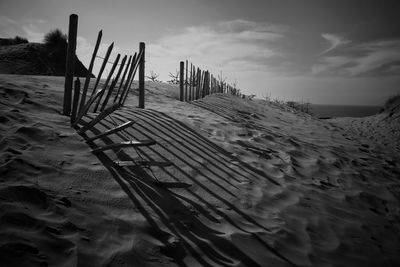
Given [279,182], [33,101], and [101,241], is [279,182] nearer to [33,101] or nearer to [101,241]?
[101,241]

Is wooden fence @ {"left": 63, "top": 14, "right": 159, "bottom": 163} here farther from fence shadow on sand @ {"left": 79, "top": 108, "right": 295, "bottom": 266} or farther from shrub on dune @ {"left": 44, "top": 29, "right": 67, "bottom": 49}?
shrub on dune @ {"left": 44, "top": 29, "right": 67, "bottom": 49}

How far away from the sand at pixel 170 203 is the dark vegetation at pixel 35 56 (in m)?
9.30

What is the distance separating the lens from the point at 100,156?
271 cm

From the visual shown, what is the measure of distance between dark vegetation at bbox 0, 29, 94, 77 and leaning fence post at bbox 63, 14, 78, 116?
9.52 meters

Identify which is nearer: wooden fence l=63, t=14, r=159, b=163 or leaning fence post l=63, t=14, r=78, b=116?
wooden fence l=63, t=14, r=159, b=163

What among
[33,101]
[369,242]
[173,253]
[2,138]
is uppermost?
[33,101]

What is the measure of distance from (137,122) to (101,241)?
2.53 metres

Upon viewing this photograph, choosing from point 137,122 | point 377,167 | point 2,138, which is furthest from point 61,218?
point 377,167

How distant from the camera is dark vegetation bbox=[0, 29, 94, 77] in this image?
11.1 m

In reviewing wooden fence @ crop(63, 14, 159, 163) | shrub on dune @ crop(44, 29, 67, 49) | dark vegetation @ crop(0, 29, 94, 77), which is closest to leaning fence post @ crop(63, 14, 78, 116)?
wooden fence @ crop(63, 14, 159, 163)

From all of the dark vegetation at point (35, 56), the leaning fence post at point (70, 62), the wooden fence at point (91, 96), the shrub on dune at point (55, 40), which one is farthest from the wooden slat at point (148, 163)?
the shrub on dune at point (55, 40)

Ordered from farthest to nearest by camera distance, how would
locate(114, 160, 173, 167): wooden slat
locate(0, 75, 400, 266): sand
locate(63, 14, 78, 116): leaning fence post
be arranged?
locate(63, 14, 78, 116): leaning fence post, locate(114, 160, 173, 167): wooden slat, locate(0, 75, 400, 266): sand

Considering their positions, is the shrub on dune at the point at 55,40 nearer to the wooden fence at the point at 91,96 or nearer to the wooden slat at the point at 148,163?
the wooden fence at the point at 91,96

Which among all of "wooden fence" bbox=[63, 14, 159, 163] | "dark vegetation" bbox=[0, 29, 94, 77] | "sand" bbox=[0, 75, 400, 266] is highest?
"dark vegetation" bbox=[0, 29, 94, 77]
